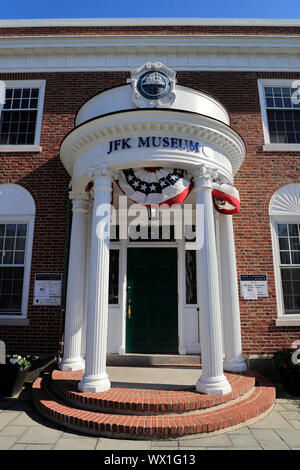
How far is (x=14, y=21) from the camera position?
362 inches

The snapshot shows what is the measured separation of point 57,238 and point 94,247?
2.81 metres

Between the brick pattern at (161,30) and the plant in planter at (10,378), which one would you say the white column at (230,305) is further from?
the brick pattern at (161,30)

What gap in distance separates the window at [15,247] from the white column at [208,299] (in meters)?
4.75

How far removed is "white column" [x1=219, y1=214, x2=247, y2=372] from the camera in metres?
6.18

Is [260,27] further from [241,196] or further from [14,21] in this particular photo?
[14,21]

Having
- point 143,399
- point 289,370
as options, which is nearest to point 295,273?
point 289,370

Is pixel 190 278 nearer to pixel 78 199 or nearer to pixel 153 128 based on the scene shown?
pixel 78 199

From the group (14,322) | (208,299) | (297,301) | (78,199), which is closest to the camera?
(208,299)

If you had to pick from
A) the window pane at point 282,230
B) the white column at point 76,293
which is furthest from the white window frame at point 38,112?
the window pane at point 282,230

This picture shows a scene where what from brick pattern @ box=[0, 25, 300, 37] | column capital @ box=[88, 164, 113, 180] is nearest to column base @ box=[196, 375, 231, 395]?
column capital @ box=[88, 164, 113, 180]

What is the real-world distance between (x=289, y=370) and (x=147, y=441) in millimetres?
3476

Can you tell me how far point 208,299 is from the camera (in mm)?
5051

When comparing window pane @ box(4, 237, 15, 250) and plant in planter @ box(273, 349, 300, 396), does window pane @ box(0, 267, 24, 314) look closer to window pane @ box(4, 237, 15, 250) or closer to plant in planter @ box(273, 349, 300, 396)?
window pane @ box(4, 237, 15, 250)

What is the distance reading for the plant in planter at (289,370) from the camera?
577 centimetres
